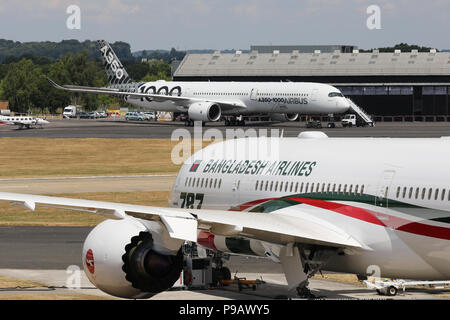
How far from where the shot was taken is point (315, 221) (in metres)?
20.6

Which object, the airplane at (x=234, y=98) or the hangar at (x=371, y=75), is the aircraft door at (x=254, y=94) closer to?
the airplane at (x=234, y=98)

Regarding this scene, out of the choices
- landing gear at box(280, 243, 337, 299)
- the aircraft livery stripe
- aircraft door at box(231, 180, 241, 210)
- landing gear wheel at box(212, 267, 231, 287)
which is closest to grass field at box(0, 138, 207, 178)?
landing gear wheel at box(212, 267, 231, 287)

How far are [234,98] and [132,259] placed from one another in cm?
10967

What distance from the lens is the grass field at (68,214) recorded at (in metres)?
44.2

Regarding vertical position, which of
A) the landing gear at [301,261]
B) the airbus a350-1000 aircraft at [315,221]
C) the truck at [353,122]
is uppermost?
the truck at [353,122]

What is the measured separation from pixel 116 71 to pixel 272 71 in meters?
39.0

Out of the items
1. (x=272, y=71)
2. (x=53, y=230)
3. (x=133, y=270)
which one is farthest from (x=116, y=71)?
(x=133, y=270)

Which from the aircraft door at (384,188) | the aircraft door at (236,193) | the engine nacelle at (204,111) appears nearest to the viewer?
the aircraft door at (384,188)

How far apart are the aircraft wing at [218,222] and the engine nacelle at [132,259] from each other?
95cm

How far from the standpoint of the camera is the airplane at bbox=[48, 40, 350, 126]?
4702 inches

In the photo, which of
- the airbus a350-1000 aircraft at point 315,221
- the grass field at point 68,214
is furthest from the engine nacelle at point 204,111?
the airbus a350-1000 aircraft at point 315,221

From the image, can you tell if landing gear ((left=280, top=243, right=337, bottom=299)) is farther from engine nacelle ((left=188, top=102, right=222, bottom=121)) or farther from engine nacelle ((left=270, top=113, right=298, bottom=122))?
engine nacelle ((left=270, top=113, right=298, bottom=122))

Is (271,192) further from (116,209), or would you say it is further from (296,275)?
(116,209)

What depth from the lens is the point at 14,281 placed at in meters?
26.9
